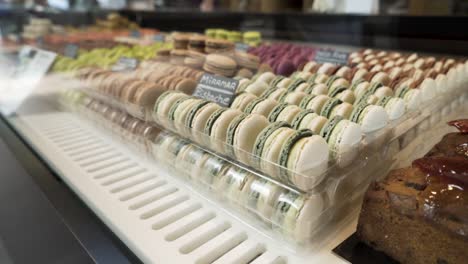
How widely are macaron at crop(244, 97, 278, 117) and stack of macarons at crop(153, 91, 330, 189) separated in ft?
0.28

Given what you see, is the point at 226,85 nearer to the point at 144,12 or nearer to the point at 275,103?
the point at 275,103

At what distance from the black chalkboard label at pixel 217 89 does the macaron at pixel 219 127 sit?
15 cm

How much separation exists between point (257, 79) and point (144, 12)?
2761mm

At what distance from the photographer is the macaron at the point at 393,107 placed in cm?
108

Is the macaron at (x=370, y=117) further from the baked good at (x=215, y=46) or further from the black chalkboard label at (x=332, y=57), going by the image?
the baked good at (x=215, y=46)

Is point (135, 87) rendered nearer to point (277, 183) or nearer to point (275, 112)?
point (275, 112)

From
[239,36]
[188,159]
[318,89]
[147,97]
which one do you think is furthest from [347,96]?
[239,36]

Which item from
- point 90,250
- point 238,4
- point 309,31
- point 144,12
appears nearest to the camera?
point 90,250

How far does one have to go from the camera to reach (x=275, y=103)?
1163 mm

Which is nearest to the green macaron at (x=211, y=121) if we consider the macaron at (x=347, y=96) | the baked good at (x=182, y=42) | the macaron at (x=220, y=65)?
the macaron at (x=347, y=96)

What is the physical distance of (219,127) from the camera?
103 cm

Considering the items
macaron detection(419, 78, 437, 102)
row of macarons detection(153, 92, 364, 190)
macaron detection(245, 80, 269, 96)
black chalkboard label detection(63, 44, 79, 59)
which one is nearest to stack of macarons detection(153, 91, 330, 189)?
row of macarons detection(153, 92, 364, 190)

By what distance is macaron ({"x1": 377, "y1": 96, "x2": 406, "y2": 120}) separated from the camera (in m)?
1.08

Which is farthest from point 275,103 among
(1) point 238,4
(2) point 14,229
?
(1) point 238,4
